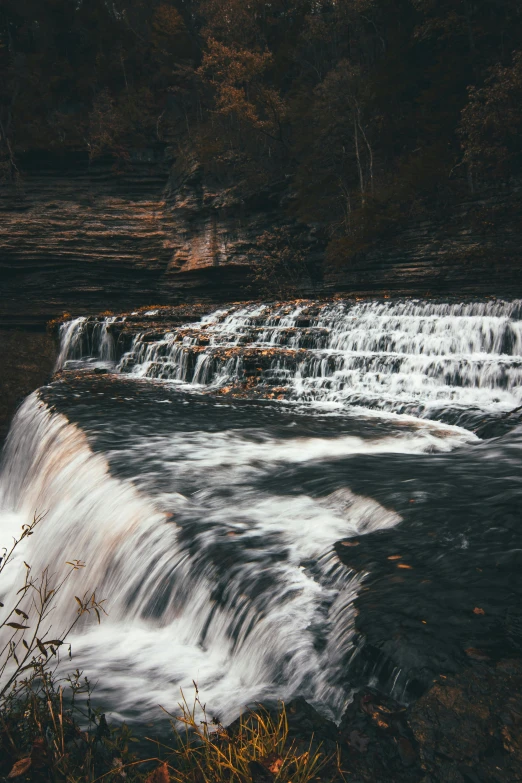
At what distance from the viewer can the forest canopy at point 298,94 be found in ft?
73.9

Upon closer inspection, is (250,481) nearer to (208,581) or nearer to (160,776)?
(208,581)

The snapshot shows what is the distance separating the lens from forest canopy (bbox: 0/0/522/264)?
22531 millimetres

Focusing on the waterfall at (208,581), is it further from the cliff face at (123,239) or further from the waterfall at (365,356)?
the cliff face at (123,239)

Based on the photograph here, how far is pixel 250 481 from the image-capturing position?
20.9ft

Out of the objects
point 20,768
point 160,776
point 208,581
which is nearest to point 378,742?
point 160,776

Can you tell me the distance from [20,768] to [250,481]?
4405 millimetres

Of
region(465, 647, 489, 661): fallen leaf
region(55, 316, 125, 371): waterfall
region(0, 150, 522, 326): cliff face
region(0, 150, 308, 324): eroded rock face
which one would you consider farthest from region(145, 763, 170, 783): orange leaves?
region(0, 150, 308, 324): eroded rock face

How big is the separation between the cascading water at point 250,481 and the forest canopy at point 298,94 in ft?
33.3

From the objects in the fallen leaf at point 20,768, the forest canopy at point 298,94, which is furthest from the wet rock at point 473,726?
the forest canopy at point 298,94

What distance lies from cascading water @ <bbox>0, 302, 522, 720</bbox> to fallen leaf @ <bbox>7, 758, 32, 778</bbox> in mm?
1114

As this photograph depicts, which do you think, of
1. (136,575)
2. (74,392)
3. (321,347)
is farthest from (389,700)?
(321,347)

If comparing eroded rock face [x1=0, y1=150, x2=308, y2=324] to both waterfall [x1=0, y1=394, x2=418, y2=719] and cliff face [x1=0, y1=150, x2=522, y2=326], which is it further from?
waterfall [x1=0, y1=394, x2=418, y2=719]

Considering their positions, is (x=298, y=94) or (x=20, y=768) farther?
(x=298, y=94)

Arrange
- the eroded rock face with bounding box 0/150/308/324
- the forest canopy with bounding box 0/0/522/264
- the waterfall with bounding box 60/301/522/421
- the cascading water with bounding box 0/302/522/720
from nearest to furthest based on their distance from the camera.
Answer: the cascading water with bounding box 0/302/522/720
the waterfall with bounding box 60/301/522/421
the forest canopy with bounding box 0/0/522/264
the eroded rock face with bounding box 0/150/308/324
